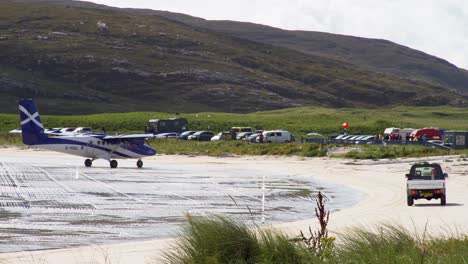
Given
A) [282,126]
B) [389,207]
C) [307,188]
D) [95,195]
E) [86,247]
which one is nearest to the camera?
[86,247]

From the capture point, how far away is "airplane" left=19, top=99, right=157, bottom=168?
2167 inches

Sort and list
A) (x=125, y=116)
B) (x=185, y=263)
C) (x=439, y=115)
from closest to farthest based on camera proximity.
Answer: (x=185, y=263) < (x=125, y=116) < (x=439, y=115)

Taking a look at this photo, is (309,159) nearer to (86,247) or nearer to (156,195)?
(156,195)

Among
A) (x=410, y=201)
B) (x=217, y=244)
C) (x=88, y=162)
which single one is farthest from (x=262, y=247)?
(x=88, y=162)

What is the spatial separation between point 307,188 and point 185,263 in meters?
27.5

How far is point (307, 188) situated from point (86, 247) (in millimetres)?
22936

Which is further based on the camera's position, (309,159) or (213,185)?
(309,159)

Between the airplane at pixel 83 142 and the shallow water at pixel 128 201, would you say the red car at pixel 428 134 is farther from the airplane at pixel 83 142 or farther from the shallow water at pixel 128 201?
the airplane at pixel 83 142

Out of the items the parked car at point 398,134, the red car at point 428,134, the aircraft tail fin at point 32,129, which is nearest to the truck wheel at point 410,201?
the aircraft tail fin at point 32,129

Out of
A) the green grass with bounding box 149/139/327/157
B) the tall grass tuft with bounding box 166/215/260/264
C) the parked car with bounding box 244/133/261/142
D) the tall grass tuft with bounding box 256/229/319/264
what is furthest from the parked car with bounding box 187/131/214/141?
the tall grass tuft with bounding box 256/229/319/264

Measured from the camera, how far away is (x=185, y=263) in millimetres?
14484

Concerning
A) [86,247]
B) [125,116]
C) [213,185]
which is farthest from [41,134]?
[125,116]

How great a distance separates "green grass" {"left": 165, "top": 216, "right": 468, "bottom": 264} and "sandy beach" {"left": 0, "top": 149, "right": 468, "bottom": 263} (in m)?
0.84

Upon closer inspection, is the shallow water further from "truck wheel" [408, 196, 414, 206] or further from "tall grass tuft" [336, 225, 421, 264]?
"truck wheel" [408, 196, 414, 206]
